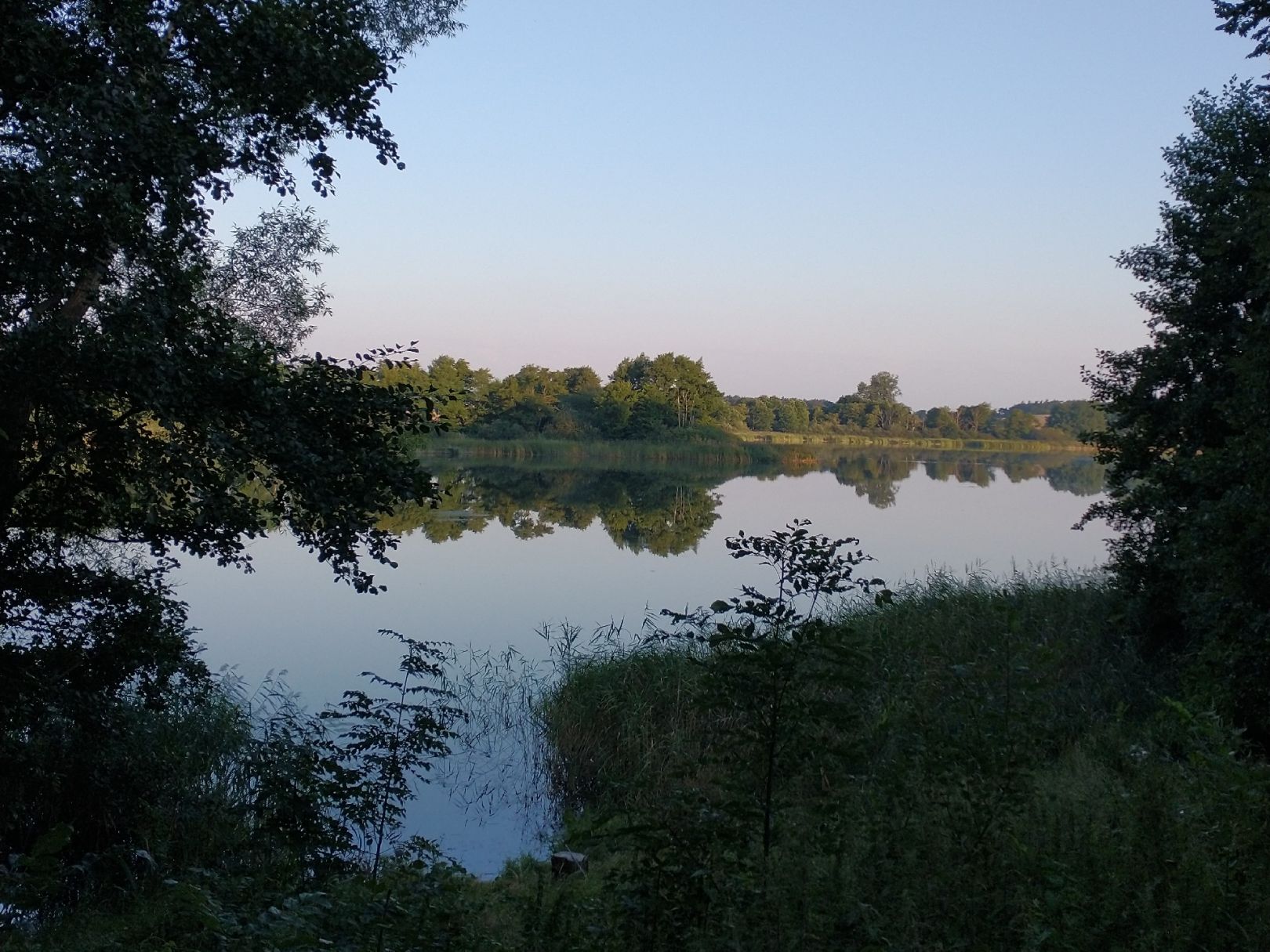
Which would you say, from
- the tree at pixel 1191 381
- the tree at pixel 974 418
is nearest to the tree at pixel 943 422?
the tree at pixel 974 418

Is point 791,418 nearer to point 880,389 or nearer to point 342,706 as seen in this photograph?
point 880,389

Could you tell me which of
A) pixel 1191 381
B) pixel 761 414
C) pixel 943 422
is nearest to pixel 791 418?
pixel 761 414

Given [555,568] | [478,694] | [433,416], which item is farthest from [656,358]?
[433,416]

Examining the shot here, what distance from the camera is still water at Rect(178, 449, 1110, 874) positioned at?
624 inches

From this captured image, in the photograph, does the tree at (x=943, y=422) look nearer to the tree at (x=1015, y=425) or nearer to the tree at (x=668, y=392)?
the tree at (x=1015, y=425)

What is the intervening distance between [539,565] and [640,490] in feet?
83.3

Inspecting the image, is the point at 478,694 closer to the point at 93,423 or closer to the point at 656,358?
the point at 93,423

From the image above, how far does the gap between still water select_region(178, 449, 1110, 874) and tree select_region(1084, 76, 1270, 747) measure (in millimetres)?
6150

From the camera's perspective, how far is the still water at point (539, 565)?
15844 millimetres

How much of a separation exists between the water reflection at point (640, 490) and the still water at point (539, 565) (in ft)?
0.74

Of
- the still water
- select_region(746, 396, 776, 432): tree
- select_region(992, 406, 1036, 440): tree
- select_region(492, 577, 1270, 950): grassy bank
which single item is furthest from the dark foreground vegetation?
select_region(992, 406, 1036, 440): tree

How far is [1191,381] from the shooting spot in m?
13.5

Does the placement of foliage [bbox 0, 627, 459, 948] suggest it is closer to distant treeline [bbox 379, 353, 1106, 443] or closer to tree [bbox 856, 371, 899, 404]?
distant treeline [bbox 379, 353, 1106, 443]

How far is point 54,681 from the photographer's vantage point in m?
7.66
